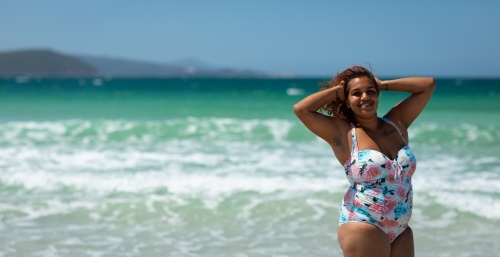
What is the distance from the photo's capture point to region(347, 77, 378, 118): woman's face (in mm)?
3375

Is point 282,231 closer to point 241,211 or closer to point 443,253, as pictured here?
point 241,211

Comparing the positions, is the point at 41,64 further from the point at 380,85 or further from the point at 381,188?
the point at 381,188

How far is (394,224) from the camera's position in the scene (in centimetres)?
325

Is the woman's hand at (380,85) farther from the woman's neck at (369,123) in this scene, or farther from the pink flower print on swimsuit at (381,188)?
the pink flower print on swimsuit at (381,188)

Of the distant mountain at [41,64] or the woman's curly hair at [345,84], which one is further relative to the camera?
the distant mountain at [41,64]

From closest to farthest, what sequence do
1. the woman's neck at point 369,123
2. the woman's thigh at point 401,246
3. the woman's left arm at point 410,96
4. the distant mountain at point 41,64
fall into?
the woman's thigh at point 401,246
the woman's neck at point 369,123
the woman's left arm at point 410,96
the distant mountain at point 41,64

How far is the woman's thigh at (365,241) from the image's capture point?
10.5ft

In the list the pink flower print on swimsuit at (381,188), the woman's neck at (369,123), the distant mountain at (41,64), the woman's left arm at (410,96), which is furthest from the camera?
the distant mountain at (41,64)

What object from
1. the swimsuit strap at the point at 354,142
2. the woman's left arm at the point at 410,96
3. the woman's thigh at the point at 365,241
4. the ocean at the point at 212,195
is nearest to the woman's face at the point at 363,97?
the swimsuit strap at the point at 354,142

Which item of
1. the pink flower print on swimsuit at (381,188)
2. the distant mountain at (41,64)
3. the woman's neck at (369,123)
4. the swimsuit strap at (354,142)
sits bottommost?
the pink flower print on swimsuit at (381,188)

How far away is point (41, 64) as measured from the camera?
547 feet

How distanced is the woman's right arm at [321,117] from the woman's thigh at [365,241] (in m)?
0.50

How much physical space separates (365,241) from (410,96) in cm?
101

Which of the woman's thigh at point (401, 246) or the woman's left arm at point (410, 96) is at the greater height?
the woman's left arm at point (410, 96)
